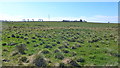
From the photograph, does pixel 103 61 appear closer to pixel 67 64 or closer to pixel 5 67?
pixel 67 64

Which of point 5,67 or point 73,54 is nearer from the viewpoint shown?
point 5,67

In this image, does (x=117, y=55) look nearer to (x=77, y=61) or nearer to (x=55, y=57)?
(x=77, y=61)

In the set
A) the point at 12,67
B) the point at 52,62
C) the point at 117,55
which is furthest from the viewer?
the point at 117,55

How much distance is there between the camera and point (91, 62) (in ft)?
42.5

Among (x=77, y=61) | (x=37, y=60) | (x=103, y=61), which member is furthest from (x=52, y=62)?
(x=103, y=61)

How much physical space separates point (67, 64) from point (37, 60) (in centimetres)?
254

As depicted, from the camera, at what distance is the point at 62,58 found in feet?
45.5

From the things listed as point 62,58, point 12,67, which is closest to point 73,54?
point 62,58

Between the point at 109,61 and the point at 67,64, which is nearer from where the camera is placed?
the point at 67,64

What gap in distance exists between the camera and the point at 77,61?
1311 centimetres

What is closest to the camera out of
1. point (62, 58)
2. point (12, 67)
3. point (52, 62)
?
point (12, 67)

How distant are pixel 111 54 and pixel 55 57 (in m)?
6.13

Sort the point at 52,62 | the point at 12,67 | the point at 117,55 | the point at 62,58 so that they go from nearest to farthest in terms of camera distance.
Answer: the point at 12,67 < the point at 52,62 < the point at 62,58 < the point at 117,55

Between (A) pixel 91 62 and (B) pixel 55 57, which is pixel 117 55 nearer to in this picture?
(A) pixel 91 62
